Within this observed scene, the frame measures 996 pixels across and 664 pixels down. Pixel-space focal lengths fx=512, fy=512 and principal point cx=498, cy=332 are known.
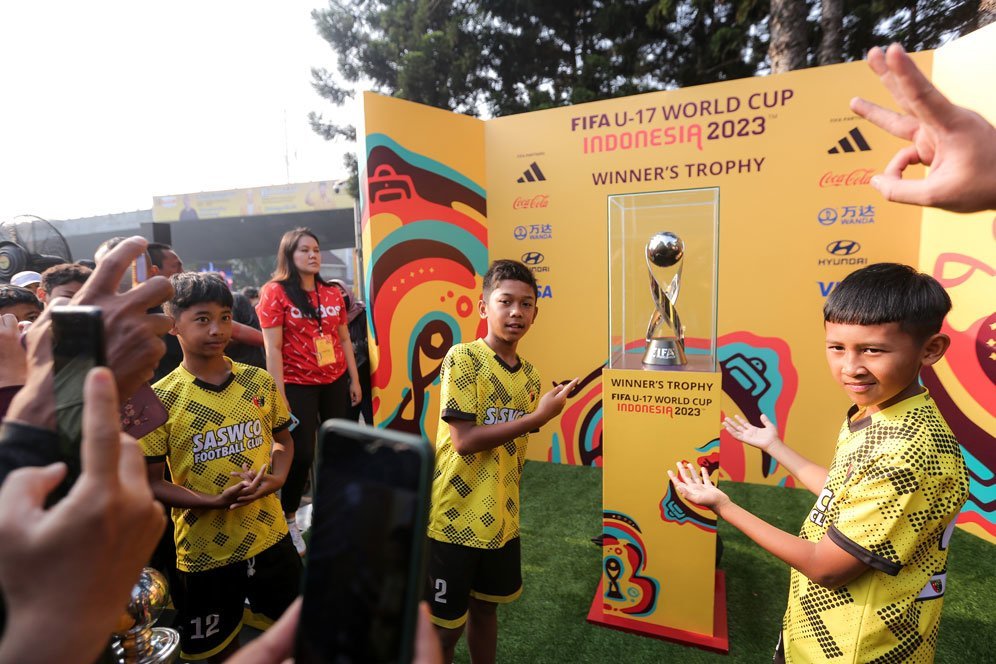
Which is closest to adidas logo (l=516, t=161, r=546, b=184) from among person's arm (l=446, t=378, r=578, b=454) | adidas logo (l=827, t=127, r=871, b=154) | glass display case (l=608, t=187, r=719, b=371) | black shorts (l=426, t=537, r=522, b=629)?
glass display case (l=608, t=187, r=719, b=371)

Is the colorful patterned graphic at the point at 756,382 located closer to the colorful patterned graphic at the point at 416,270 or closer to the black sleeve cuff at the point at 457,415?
the colorful patterned graphic at the point at 416,270

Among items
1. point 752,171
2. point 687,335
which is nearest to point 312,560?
point 687,335

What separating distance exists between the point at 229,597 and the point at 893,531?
1.72 meters

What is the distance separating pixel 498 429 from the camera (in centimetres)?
154

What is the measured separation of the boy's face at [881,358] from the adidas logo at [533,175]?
3160mm

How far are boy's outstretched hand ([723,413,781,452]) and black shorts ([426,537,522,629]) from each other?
31.4 inches

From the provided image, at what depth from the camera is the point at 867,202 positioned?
10.4 ft

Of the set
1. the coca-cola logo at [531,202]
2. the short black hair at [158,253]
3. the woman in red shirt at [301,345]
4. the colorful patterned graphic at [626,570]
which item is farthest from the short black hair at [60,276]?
the coca-cola logo at [531,202]

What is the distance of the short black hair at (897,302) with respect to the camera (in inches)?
41.8

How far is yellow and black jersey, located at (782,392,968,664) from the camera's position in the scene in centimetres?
99

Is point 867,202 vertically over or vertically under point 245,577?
over

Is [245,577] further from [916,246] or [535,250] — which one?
[916,246]

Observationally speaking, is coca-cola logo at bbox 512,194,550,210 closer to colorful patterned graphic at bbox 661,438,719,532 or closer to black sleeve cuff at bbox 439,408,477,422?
colorful patterned graphic at bbox 661,438,719,532

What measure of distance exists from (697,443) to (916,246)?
232cm
